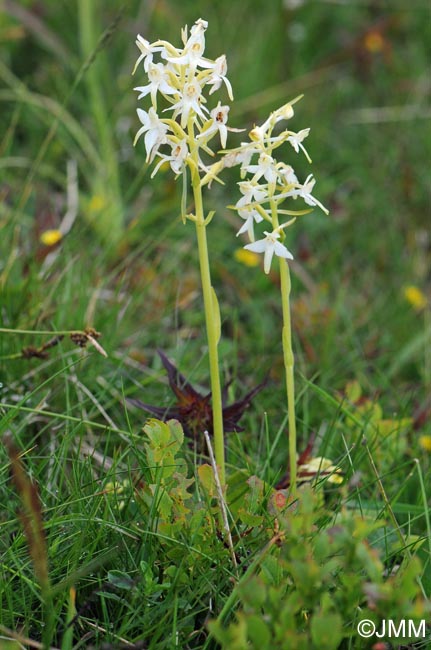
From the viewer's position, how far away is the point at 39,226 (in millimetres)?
2523

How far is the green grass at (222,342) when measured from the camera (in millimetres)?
1222

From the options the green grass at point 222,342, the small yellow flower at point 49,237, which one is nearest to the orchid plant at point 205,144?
the green grass at point 222,342

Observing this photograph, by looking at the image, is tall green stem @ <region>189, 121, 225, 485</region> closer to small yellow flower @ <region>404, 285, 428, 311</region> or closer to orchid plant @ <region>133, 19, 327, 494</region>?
orchid plant @ <region>133, 19, 327, 494</region>

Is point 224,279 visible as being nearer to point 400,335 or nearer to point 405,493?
point 400,335

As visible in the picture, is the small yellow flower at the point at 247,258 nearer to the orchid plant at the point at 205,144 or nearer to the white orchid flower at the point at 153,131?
the orchid plant at the point at 205,144

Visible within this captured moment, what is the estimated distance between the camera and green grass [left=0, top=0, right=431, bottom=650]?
122cm

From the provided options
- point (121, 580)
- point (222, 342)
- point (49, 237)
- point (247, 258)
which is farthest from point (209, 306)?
point (247, 258)

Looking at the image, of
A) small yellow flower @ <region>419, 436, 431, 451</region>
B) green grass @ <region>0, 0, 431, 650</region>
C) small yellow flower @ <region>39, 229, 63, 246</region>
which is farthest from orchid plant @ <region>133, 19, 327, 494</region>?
small yellow flower @ <region>39, 229, 63, 246</region>

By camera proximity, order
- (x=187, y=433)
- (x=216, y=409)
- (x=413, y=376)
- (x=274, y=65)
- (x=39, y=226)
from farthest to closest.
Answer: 1. (x=274, y=65)
2. (x=39, y=226)
3. (x=413, y=376)
4. (x=187, y=433)
5. (x=216, y=409)

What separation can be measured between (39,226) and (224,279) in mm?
640

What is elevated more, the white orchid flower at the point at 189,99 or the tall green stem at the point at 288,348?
the white orchid flower at the point at 189,99

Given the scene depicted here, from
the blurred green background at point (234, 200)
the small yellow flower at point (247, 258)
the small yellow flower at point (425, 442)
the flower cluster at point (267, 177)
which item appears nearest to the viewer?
the flower cluster at point (267, 177)

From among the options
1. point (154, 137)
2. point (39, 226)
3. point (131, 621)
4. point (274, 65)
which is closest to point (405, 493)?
A: point (131, 621)

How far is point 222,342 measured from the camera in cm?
212
